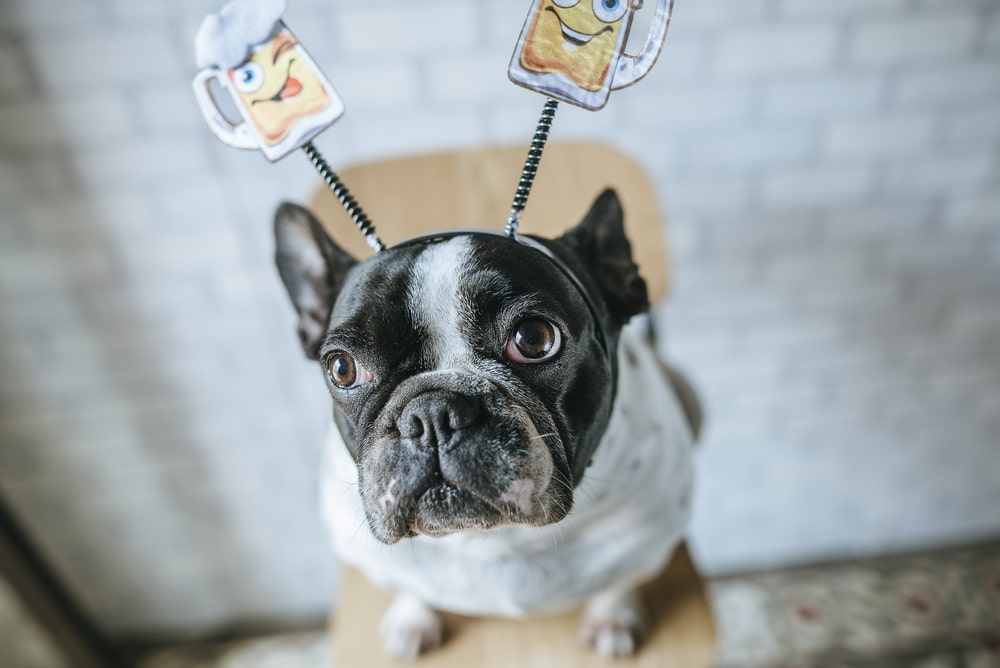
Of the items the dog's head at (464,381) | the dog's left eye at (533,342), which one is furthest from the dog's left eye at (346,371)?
the dog's left eye at (533,342)

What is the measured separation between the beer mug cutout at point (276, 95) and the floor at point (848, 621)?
1.52 m

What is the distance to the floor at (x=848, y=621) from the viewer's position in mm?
1699

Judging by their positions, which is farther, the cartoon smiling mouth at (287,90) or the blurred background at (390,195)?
the blurred background at (390,195)

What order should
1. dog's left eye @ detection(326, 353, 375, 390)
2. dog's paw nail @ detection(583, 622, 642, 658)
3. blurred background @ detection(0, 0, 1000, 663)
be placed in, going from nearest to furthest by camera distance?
dog's left eye @ detection(326, 353, 375, 390) → dog's paw nail @ detection(583, 622, 642, 658) → blurred background @ detection(0, 0, 1000, 663)

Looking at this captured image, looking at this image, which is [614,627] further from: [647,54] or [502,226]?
[647,54]

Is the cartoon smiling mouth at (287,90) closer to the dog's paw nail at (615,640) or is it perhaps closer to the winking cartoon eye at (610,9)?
the winking cartoon eye at (610,9)

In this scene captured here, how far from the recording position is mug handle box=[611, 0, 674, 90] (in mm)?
539

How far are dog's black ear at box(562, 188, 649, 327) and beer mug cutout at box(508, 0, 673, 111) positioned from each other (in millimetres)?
196

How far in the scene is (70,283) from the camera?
135cm

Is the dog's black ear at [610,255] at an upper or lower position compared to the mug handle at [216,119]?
lower

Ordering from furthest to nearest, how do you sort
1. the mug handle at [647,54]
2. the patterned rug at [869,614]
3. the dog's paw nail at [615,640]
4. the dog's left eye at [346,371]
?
the patterned rug at [869,614]
the dog's paw nail at [615,640]
the dog's left eye at [346,371]
the mug handle at [647,54]

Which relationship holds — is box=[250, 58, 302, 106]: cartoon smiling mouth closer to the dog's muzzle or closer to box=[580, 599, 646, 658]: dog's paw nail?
the dog's muzzle

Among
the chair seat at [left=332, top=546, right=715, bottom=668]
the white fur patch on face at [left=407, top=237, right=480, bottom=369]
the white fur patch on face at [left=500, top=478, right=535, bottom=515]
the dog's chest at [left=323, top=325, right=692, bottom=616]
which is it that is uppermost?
the white fur patch on face at [left=407, top=237, right=480, bottom=369]

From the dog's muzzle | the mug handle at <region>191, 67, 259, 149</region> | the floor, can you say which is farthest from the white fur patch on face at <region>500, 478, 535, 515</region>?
the floor
